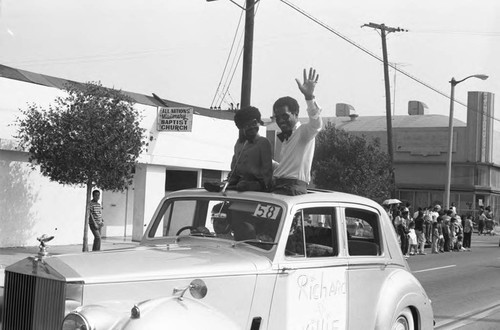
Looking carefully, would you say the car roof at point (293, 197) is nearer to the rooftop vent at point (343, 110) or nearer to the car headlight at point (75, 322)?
the car headlight at point (75, 322)

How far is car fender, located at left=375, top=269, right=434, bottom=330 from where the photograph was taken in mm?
5496

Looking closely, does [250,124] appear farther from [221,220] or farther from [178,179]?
[178,179]

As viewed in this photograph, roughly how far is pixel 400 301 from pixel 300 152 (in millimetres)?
1611

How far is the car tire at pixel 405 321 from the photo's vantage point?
5.82m

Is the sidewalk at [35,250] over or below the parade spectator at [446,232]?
below

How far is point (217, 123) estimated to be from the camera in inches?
933

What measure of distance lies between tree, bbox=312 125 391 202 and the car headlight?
25.2m

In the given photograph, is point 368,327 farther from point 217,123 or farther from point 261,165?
point 217,123

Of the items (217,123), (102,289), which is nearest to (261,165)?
(102,289)

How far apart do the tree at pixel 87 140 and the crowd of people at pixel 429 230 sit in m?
9.52

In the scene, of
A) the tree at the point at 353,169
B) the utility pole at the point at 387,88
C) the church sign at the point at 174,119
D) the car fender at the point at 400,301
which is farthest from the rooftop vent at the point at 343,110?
the car fender at the point at 400,301

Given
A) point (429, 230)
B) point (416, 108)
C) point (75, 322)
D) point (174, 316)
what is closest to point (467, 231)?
point (429, 230)

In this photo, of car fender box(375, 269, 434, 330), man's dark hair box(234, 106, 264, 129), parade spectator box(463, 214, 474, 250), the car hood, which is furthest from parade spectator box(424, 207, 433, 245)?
the car hood

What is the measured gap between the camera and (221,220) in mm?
5285
